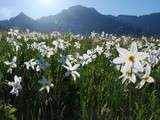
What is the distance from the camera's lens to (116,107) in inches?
162

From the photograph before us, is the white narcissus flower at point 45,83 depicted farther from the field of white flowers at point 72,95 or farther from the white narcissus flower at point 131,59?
the white narcissus flower at point 131,59

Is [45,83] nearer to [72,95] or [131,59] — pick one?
[72,95]

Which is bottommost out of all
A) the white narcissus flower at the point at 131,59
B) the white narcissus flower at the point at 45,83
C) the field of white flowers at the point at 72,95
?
the field of white flowers at the point at 72,95

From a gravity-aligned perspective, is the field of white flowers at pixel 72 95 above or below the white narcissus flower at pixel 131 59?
below

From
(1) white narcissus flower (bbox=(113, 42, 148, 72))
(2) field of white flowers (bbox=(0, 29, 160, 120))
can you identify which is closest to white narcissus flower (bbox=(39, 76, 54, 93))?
(2) field of white flowers (bbox=(0, 29, 160, 120))

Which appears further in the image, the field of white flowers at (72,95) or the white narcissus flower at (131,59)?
the field of white flowers at (72,95)

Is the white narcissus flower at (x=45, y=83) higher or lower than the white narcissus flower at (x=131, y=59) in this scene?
lower

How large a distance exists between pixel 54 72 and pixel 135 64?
6.22 ft

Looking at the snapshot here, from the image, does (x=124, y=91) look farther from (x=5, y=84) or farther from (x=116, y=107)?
(x=5, y=84)

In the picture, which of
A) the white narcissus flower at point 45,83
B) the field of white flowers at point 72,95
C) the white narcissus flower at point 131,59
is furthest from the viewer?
the white narcissus flower at point 45,83

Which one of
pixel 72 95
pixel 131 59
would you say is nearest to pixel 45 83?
pixel 72 95

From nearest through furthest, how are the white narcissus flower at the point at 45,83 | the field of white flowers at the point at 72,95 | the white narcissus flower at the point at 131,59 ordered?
the white narcissus flower at the point at 131,59, the field of white flowers at the point at 72,95, the white narcissus flower at the point at 45,83

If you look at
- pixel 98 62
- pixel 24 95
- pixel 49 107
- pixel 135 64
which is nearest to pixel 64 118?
pixel 49 107

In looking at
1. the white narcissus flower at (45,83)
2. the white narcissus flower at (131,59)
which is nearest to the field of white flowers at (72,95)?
the white narcissus flower at (45,83)
